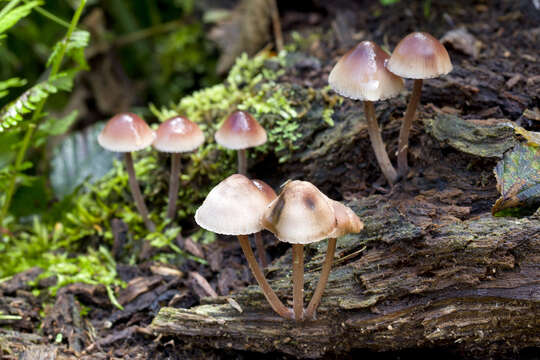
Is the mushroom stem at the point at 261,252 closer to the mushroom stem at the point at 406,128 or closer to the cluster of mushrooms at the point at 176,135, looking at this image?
the cluster of mushrooms at the point at 176,135

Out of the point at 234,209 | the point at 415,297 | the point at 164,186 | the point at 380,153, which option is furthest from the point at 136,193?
the point at 415,297

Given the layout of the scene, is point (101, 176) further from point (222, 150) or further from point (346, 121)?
point (346, 121)

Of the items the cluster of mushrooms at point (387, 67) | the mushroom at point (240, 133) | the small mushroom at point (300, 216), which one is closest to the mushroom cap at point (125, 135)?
the mushroom at point (240, 133)

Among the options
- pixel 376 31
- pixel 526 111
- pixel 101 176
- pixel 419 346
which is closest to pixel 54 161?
pixel 101 176

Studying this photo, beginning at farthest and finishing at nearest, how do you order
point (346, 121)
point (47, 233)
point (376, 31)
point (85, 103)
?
point (85, 103) → point (376, 31) → point (47, 233) → point (346, 121)

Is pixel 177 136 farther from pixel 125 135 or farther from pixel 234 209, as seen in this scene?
pixel 234 209

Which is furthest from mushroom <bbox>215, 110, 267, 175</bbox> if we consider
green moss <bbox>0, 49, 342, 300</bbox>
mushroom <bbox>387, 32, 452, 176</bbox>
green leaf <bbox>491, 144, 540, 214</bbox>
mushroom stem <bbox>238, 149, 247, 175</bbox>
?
green leaf <bbox>491, 144, 540, 214</bbox>

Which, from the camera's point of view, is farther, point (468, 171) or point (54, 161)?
point (54, 161)

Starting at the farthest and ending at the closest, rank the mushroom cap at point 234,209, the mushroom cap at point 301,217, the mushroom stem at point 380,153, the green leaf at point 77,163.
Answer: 1. the green leaf at point 77,163
2. the mushroom stem at point 380,153
3. the mushroom cap at point 234,209
4. the mushroom cap at point 301,217

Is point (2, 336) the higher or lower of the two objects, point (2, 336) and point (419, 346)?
the higher
